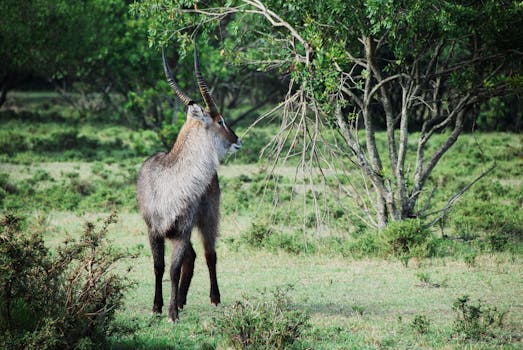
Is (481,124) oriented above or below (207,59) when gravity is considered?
below

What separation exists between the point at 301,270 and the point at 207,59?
1176cm

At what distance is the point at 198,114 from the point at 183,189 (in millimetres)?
772

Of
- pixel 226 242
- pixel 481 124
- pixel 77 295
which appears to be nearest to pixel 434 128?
pixel 226 242

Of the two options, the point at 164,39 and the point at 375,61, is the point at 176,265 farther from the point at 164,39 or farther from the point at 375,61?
the point at 375,61

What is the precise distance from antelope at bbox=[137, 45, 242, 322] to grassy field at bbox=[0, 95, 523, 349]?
0.50 m

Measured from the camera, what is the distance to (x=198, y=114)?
7.45 metres

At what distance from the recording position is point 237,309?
245 inches

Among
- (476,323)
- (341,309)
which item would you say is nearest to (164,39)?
(341,309)

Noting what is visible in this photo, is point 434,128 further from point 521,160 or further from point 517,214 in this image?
point 521,160

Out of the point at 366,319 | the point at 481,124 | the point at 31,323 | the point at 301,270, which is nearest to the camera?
the point at 31,323

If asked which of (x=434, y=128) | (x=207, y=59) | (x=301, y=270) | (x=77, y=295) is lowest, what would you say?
(x=301, y=270)

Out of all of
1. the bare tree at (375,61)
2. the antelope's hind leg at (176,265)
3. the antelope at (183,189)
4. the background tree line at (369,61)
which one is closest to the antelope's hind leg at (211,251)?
the antelope at (183,189)

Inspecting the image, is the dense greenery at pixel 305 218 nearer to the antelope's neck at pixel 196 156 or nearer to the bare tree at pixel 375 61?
the bare tree at pixel 375 61

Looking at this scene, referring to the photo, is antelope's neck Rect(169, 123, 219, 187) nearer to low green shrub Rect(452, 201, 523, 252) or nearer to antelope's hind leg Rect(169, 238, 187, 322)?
antelope's hind leg Rect(169, 238, 187, 322)
